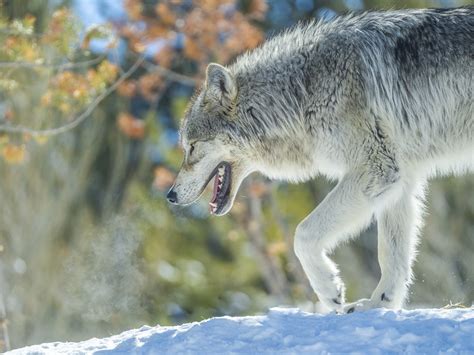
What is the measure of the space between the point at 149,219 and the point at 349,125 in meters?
11.8

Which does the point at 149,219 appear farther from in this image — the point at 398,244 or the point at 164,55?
the point at 398,244

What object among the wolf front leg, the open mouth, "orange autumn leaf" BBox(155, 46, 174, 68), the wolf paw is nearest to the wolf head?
the open mouth

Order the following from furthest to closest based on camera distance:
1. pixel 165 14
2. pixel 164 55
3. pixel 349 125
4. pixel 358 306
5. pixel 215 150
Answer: pixel 164 55, pixel 165 14, pixel 215 150, pixel 349 125, pixel 358 306

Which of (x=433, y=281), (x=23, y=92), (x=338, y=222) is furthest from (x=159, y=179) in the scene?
(x=338, y=222)

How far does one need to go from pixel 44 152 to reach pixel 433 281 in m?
6.81

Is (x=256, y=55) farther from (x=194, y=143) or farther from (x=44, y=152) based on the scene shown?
(x=44, y=152)

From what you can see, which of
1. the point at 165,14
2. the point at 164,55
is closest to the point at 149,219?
the point at 164,55

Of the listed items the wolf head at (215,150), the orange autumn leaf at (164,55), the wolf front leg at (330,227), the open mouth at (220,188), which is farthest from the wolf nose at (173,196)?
the orange autumn leaf at (164,55)

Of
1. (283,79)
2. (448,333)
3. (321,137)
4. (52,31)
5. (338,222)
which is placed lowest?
(448,333)

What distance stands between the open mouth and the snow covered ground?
54.0 inches

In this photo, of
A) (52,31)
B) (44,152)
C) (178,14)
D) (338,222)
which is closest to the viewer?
(338,222)

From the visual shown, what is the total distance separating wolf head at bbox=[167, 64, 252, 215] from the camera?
6.88 metres

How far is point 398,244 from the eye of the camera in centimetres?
662

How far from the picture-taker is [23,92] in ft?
50.4
